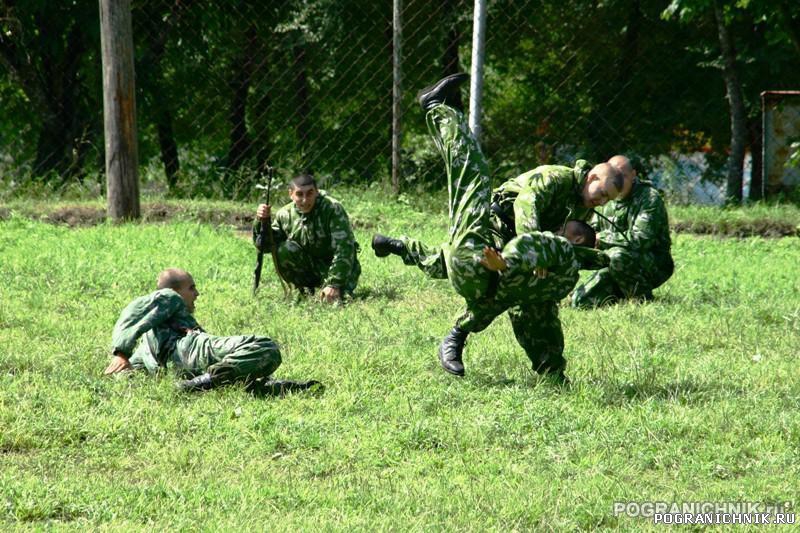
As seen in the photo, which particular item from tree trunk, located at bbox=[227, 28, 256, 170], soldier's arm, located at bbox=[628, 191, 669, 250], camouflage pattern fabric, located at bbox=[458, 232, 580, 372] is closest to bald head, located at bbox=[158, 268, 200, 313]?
camouflage pattern fabric, located at bbox=[458, 232, 580, 372]

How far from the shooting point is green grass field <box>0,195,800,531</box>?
507cm

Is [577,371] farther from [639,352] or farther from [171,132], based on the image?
[171,132]

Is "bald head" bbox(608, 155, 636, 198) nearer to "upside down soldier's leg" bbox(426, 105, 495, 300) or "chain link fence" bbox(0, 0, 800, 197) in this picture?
"upside down soldier's leg" bbox(426, 105, 495, 300)

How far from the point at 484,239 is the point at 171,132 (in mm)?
12341

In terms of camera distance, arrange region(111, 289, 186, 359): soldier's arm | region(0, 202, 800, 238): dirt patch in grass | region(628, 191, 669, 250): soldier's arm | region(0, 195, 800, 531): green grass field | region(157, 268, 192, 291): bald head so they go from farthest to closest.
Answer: region(0, 202, 800, 238): dirt patch in grass, region(628, 191, 669, 250): soldier's arm, region(157, 268, 192, 291): bald head, region(111, 289, 186, 359): soldier's arm, region(0, 195, 800, 531): green grass field

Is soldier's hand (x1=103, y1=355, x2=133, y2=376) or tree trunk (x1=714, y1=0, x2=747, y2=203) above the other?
tree trunk (x1=714, y1=0, x2=747, y2=203)

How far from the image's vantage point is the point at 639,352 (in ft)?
26.1

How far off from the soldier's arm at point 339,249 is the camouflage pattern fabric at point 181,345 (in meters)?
Result: 2.67

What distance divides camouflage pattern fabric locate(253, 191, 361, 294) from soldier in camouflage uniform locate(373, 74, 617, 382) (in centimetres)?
258

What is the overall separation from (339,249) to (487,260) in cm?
335

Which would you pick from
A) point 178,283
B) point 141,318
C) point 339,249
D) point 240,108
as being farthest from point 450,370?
point 240,108

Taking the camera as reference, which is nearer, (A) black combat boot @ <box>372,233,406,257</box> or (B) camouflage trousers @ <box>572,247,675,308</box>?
(A) black combat boot @ <box>372,233,406,257</box>

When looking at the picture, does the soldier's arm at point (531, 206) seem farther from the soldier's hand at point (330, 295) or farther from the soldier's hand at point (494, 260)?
the soldier's hand at point (330, 295)

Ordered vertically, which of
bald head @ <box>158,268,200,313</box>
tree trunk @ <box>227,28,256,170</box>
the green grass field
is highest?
tree trunk @ <box>227,28,256,170</box>
